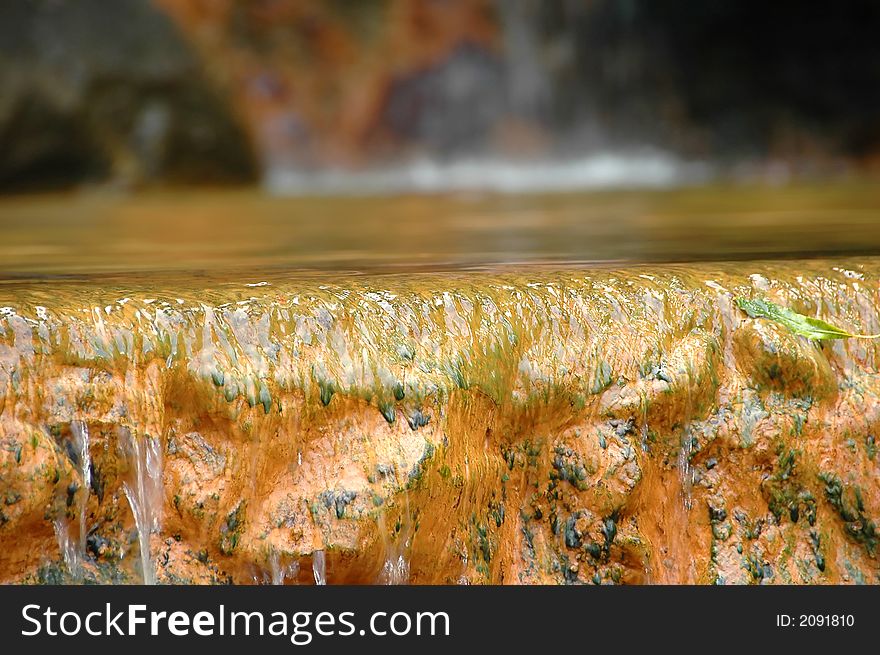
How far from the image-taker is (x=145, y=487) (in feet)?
7.41

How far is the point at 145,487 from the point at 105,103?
6.77m

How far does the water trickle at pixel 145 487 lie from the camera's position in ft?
7.37

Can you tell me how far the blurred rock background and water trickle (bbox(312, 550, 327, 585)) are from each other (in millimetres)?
6511

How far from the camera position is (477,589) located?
2.19 metres

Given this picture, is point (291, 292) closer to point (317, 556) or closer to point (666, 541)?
point (317, 556)

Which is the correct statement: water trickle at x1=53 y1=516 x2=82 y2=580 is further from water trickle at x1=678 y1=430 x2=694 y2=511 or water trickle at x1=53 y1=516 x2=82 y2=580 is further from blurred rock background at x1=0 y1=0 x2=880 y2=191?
blurred rock background at x1=0 y1=0 x2=880 y2=191

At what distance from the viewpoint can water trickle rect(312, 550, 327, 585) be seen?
2.28m

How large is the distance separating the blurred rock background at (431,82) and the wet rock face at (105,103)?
0.05 ft

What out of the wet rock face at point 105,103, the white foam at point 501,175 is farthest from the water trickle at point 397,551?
the wet rock face at point 105,103

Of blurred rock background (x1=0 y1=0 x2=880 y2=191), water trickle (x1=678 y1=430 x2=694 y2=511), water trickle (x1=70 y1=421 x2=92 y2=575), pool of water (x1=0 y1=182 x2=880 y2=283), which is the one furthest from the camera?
blurred rock background (x1=0 y1=0 x2=880 y2=191)

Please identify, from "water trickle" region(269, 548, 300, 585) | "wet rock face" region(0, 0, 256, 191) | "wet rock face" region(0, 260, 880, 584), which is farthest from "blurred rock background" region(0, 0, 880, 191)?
"water trickle" region(269, 548, 300, 585)

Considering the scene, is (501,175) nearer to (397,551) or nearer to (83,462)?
(397,551)

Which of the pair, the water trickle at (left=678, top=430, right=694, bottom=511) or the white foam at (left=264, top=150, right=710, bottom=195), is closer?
the water trickle at (left=678, top=430, right=694, bottom=511)

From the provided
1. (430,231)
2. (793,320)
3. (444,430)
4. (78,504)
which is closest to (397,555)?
(444,430)
